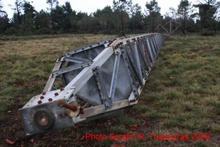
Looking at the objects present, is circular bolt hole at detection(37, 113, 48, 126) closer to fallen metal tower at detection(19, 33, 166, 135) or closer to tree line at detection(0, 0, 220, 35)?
fallen metal tower at detection(19, 33, 166, 135)

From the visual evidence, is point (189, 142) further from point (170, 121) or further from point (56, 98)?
point (56, 98)

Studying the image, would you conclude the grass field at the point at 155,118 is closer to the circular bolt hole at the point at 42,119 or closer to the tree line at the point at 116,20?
the circular bolt hole at the point at 42,119

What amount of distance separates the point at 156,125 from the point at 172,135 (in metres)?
0.50

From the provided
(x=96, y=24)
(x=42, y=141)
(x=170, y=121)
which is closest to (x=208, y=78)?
(x=170, y=121)

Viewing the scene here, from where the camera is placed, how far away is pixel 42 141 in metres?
3.77

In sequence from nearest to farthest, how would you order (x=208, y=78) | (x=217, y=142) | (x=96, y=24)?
(x=217, y=142), (x=208, y=78), (x=96, y=24)

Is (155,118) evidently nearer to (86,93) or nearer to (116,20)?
(86,93)

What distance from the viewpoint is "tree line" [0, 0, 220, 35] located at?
46.0 meters

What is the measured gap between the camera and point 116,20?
5519cm

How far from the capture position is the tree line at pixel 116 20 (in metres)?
46.0
